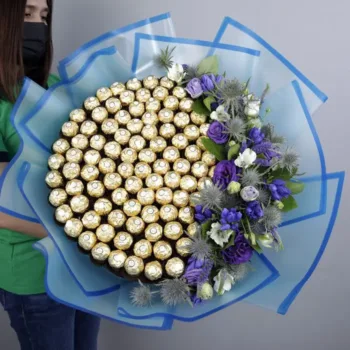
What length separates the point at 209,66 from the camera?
2.23 feet

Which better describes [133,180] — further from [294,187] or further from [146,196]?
[294,187]

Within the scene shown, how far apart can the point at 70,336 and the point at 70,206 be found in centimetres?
42

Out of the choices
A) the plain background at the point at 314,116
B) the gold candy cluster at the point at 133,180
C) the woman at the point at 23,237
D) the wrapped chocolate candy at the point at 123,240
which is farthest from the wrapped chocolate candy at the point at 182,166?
the plain background at the point at 314,116

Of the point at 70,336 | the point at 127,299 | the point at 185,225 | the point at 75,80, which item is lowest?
the point at 70,336

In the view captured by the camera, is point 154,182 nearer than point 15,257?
Yes

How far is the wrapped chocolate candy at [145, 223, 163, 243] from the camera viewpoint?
56 cm

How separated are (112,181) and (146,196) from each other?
46mm

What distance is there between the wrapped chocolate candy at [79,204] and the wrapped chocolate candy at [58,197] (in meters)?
0.01

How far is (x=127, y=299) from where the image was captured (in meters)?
0.60

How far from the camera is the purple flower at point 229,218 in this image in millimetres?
554

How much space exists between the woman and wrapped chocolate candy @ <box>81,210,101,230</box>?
0.81 ft

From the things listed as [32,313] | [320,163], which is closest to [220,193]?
[320,163]

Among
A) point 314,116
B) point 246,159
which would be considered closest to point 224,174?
point 246,159

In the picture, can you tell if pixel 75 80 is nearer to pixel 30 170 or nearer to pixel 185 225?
pixel 30 170
